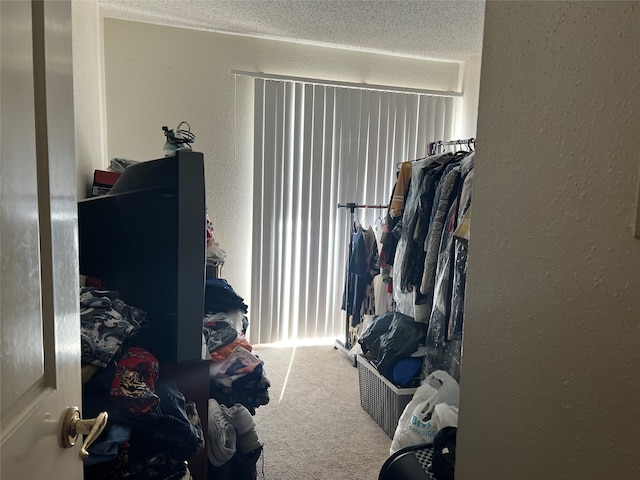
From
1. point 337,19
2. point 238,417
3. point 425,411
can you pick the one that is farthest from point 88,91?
point 425,411

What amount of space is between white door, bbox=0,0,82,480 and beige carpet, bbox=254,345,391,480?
5.10 ft

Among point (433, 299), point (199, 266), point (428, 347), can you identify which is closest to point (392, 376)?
point (428, 347)

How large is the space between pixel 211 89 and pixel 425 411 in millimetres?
2511

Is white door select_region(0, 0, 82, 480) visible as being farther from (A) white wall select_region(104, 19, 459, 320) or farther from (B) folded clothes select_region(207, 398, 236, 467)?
(A) white wall select_region(104, 19, 459, 320)

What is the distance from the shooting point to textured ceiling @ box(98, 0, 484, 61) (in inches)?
103

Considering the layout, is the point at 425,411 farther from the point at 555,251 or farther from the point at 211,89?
the point at 211,89

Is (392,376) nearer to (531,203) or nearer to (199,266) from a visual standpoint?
(199,266)

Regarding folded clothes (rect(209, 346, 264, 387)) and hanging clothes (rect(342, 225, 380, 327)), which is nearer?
folded clothes (rect(209, 346, 264, 387))

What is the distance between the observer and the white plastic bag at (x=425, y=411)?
181cm

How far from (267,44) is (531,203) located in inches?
118

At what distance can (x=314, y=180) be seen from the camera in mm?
3512

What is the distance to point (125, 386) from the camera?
1.04m

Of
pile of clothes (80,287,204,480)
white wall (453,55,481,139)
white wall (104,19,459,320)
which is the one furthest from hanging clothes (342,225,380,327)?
pile of clothes (80,287,204,480)

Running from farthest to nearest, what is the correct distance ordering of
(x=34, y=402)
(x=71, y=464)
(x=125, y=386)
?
(x=125, y=386)
(x=71, y=464)
(x=34, y=402)
